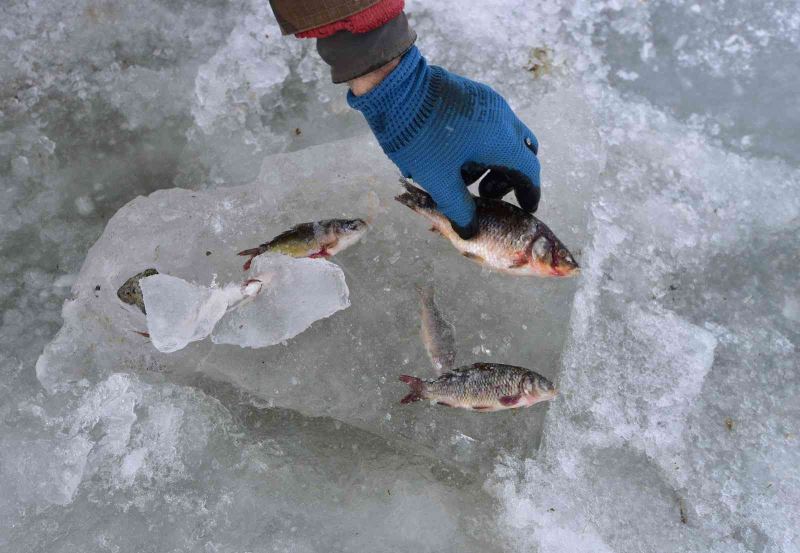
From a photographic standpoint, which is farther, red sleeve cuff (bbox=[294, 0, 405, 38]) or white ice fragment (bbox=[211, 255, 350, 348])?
white ice fragment (bbox=[211, 255, 350, 348])

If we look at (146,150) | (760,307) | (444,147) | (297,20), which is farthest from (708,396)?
(146,150)

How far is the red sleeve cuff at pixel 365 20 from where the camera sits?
90.8 inches

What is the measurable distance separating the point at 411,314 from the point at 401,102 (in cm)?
122

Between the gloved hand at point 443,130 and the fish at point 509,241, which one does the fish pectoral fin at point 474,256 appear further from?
the gloved hand at point 443,130

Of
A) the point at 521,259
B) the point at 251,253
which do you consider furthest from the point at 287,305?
the point at 521,259

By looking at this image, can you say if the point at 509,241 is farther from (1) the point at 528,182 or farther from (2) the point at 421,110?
(2) the point at 421,110

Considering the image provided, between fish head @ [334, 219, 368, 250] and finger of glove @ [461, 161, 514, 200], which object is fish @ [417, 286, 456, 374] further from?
finger of glove @ [461, 161, 514, 200]

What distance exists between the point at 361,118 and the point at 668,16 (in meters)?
2.16

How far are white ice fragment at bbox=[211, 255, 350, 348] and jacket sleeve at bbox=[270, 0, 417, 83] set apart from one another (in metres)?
1.08

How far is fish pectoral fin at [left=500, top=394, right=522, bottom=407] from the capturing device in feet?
9.19

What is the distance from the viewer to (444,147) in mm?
2646

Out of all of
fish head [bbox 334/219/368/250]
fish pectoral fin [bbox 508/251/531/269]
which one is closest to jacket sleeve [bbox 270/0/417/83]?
fish head [bbox 334/219/368/250]

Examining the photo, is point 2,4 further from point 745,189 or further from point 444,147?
point 745,189

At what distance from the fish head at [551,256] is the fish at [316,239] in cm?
98
